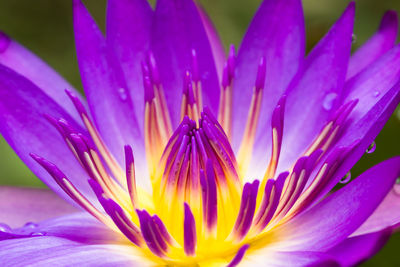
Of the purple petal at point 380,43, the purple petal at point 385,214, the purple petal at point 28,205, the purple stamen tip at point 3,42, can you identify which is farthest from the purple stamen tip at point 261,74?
the purple stamen tip at point 3,42

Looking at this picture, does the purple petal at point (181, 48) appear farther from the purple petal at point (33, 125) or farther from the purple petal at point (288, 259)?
the purple petal at point (288, 259)

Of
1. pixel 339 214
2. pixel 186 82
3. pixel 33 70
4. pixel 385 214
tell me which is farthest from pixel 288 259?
pixel 33 70

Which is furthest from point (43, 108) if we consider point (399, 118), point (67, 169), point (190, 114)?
point (399, 118)

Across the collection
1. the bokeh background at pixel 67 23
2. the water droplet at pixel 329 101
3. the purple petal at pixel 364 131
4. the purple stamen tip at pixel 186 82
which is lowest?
the purple petal at pixel 364 131

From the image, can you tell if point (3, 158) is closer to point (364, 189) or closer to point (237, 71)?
point (237, 71)

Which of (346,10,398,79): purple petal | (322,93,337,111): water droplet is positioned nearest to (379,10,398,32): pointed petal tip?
(346,10,398,79): purple petal

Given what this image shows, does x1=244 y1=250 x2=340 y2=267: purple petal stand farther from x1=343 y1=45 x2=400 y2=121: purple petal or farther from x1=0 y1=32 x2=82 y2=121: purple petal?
x1=0 y1=32 x2=82 y2=121: purple petal

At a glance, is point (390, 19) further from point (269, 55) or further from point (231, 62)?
point (231, 62)
